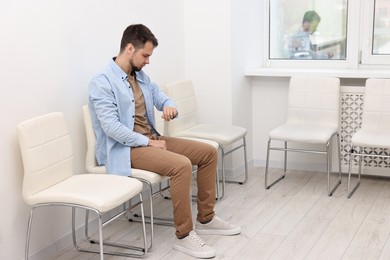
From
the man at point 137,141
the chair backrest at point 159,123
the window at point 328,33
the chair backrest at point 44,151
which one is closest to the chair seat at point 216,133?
the chair backrest at point 159,123

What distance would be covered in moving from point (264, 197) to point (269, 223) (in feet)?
1.76

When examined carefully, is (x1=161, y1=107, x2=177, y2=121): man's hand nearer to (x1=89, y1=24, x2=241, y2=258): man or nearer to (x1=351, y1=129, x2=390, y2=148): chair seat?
(x1=89, y1=24, x2=241, y2=258): man

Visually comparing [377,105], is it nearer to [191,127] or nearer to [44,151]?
[191,127]

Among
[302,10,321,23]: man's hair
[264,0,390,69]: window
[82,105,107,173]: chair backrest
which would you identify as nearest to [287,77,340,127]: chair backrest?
[264,0,390,69]: window

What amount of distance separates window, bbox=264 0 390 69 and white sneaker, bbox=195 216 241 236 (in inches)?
76.0

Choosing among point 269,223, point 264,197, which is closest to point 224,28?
point 264,197

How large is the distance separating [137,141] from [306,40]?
2.25m

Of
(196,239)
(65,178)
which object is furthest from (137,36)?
(196,239)

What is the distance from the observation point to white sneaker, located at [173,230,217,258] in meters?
3.26

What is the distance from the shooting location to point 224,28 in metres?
4.56

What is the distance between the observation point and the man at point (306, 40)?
16.3 feet

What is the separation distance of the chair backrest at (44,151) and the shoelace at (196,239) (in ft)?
2.48

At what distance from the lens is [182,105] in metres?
4.29

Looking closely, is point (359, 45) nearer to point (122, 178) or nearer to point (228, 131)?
point (228, 131)
